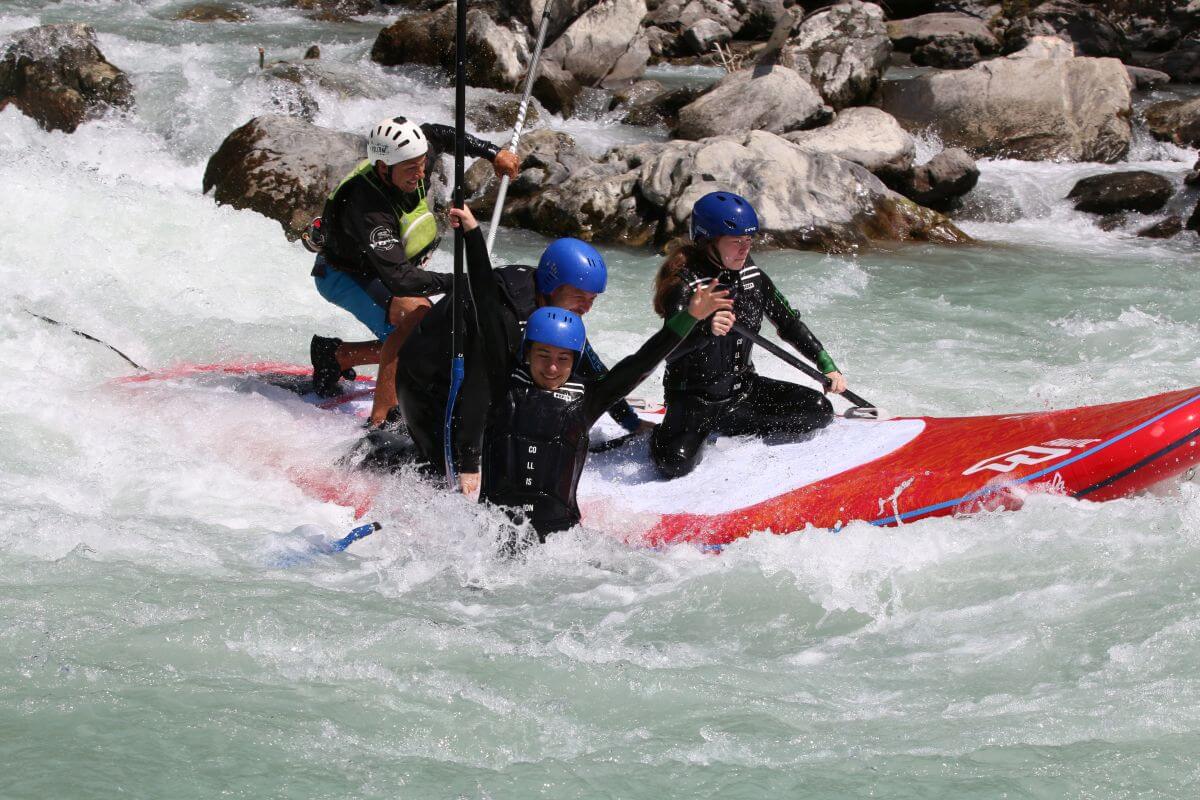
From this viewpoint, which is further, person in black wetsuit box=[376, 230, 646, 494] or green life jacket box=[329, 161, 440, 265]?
green life jacket box=[329, 161, 440, 265]

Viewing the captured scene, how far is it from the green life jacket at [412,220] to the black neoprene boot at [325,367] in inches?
28.1

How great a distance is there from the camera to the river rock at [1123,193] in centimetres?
1236

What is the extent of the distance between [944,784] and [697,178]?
27.0 feet

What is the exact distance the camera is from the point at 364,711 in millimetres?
3488

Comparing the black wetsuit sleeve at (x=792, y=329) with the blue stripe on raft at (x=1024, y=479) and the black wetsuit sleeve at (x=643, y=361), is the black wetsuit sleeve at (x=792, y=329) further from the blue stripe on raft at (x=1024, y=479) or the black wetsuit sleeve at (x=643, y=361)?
the black wetsuit sleeve at (x=643, y=361)

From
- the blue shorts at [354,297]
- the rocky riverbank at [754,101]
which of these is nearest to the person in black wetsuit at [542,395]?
the blue shorts at [354,297]

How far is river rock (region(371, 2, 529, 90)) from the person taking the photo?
15.4 meters

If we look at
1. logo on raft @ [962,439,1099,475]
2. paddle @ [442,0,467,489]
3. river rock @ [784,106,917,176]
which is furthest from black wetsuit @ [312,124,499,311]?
river rock @ [784,106,917,176]

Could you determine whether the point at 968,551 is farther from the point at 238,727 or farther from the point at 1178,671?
the point at 238,727

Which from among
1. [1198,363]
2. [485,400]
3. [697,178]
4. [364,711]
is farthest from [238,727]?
[697,178]

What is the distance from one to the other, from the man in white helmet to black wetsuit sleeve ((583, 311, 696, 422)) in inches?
58.5

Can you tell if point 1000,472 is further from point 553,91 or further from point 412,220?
point 553,91

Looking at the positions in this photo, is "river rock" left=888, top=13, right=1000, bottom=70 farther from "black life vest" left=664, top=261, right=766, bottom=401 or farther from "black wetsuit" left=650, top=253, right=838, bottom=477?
"black life vest" left=664, top=261, right=766, bottom=401

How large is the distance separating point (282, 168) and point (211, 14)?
900cm
